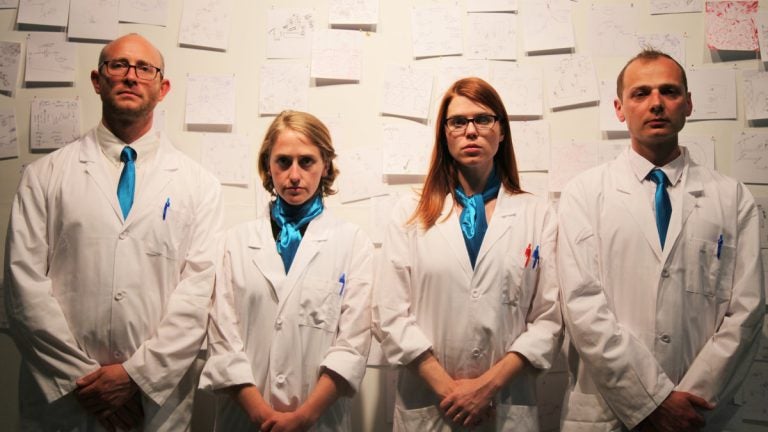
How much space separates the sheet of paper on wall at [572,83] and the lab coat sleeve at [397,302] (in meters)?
0.90

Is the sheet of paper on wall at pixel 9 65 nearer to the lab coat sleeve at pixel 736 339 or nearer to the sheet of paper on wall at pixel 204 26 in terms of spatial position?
the sheet of paper on wall at pixel 204 26

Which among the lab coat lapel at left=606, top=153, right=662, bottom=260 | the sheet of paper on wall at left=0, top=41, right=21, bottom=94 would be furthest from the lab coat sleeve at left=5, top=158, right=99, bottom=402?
A: the lab coat lapel at left=606, top=153, right=662, bottom=260

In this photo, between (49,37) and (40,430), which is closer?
(40,430)

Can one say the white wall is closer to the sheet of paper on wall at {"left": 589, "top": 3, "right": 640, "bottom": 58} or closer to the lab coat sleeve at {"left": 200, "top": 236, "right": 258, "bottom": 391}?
the sheet of paper on wall at {"left": 589, "top": 3, "right": 640, "bottom": 58}

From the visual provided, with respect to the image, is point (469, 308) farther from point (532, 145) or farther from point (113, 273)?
point (113, 273)

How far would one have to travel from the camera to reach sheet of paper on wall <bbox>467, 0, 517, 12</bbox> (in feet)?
8.55

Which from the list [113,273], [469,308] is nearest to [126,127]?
[113,273]

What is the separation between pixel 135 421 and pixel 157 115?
4.08ft

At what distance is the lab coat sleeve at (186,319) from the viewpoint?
197cm

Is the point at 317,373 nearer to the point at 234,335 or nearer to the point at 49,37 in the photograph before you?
the point at 234,335

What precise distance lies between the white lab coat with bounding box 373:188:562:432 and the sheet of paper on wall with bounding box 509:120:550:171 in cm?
47

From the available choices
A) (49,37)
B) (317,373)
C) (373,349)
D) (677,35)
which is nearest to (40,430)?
(317,373)

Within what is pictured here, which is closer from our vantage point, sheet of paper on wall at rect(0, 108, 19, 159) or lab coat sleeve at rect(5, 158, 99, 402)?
lab coat sleeve at rect(5, 158, 99, 402)

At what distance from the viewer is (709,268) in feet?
6.61
